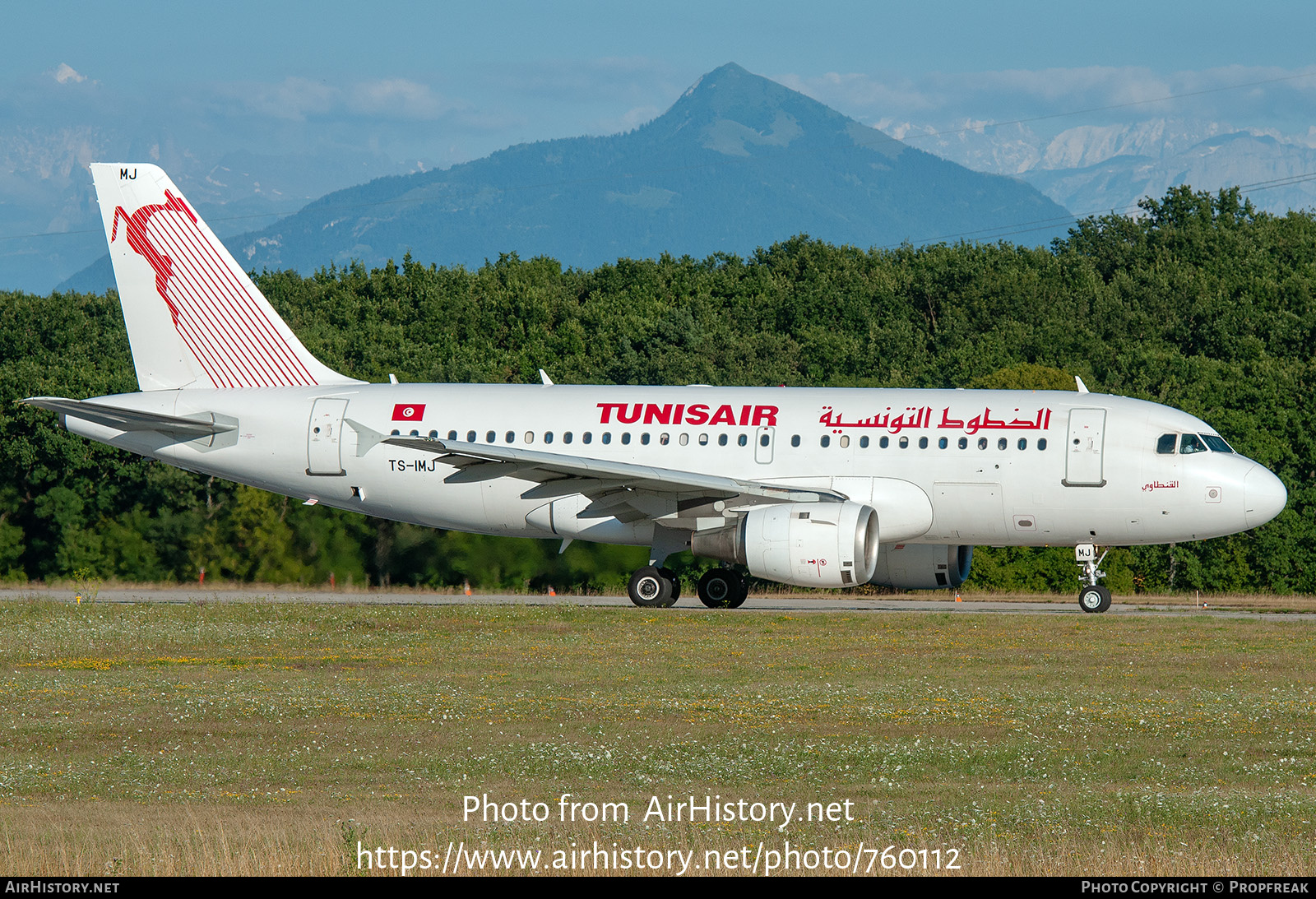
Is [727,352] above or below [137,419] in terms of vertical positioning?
above

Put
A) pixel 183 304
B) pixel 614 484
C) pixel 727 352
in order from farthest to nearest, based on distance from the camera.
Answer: pixel 727 352, pixel 183 304, pixel 614 484

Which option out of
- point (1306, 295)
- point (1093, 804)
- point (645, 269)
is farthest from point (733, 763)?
point (645, 269)

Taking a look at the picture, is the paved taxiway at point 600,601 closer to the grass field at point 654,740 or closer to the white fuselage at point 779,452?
the white fuselage at point 779,452

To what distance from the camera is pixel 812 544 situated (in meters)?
25.6

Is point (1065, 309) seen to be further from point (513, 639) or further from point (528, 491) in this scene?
point (513, 639)

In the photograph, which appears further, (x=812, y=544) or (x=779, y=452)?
(x=779, y=452)

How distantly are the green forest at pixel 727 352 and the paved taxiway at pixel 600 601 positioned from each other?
163 cm

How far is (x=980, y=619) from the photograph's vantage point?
2673 cm

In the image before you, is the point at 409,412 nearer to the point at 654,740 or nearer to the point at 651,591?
the point at 651,591

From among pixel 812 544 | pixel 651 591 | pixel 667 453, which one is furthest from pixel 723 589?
pixel 812 544

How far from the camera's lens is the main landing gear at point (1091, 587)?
93.0 feet

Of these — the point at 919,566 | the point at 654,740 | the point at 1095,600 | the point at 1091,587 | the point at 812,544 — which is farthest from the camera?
the point at 919,566

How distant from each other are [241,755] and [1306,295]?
6297cm

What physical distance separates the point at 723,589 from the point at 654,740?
51.4ft
